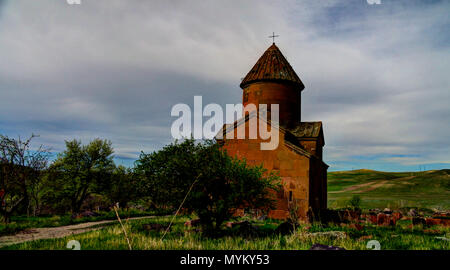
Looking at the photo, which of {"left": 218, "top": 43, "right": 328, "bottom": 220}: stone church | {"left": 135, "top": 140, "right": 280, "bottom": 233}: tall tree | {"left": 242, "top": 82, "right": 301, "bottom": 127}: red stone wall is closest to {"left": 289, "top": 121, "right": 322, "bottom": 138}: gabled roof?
{"left": 218, "top": 43, "right": 328, "bottom": 220}: stone church

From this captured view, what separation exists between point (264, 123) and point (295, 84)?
6598 millimetres

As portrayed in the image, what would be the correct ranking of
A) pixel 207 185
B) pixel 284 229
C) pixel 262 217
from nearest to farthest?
pixel 207 185
pixel 284 229
pixel 262 217

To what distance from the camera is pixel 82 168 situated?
2923 cm

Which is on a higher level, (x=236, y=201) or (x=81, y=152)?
(x=81, y=152)

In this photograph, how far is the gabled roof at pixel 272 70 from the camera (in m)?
21.6

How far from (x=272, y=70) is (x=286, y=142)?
768 centimetres

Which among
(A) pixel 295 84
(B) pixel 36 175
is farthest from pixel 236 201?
(A) pixel 295 84

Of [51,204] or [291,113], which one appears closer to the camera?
[291,113]

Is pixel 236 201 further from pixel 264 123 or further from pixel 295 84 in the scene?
pixel 295 84

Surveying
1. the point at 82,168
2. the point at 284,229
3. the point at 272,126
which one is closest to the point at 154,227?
the point at 284,229

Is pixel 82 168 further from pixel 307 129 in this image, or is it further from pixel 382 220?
pixel 382 220

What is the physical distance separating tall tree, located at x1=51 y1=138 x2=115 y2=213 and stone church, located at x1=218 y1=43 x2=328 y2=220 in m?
16.8

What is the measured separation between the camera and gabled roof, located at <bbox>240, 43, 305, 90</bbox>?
21.6 meters

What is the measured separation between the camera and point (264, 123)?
17.2 metres
